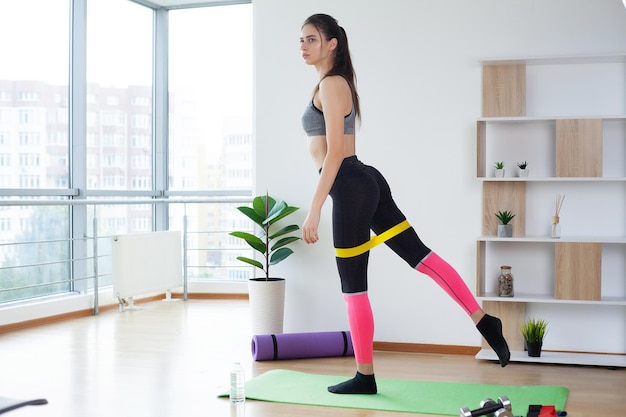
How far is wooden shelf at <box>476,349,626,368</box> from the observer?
3.99m

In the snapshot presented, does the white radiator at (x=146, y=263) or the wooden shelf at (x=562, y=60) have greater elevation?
the wooden shelf at (x=562, y=60)

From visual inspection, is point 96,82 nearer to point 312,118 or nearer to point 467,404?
point 312,118

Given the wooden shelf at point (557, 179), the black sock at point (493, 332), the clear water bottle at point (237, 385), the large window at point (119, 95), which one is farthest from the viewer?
the large window at point (119, 95)

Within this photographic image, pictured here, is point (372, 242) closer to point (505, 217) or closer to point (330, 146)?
point (330, 146)

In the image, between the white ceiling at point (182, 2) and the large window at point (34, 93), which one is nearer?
the large window at point (34, 93)

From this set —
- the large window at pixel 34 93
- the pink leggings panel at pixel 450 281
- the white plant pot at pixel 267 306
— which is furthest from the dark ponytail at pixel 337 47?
the large window at pixel 34 93

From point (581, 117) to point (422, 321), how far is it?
1327mm

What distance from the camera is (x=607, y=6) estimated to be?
4188 mm

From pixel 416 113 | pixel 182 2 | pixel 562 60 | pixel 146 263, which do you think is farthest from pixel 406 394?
pixel 182 2

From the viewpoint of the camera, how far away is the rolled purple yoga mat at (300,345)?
4.13 m

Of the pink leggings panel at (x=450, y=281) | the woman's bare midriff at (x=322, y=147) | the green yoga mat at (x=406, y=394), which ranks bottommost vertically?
the green yoga mat at (x=406, y=394)

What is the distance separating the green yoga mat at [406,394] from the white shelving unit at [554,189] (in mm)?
671

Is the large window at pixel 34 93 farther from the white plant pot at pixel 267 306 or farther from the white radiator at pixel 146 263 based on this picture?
the white plant pot at pixel 267 306

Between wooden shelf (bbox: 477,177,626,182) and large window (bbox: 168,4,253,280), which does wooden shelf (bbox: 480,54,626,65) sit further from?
large window (bbox: 168,4,253,280)
